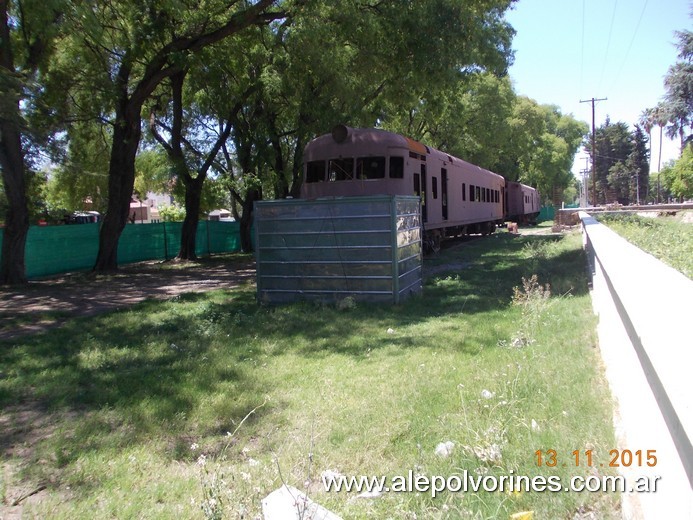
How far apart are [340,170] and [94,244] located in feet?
36.3

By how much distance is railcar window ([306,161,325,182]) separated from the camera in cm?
1391

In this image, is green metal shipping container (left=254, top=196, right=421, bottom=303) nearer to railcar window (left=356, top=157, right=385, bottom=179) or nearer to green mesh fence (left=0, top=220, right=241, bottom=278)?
railcar window (left=356, top=157, right=385, bottom=179)

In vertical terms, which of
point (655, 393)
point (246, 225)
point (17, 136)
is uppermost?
point (17, 136)

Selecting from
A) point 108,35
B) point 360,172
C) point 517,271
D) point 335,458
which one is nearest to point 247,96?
point 108,35

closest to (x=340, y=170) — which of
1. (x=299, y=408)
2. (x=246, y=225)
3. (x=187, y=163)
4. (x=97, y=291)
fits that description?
(x=97, y=291)

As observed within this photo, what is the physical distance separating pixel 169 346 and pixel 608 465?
5.39 metres

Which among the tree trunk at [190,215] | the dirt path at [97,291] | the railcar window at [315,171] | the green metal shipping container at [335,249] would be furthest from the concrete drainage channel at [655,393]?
the tree trunk at [190,215]

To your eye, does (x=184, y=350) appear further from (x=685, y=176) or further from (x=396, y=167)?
(x=685, y=176)

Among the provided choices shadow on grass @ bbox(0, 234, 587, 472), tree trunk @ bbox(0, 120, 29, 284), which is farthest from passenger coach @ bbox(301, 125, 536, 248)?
tree trunk @ bbox(0, 120, 29, 284)

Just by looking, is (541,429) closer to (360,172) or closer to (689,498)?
(689,498)

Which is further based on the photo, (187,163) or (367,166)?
Result: (187,163)

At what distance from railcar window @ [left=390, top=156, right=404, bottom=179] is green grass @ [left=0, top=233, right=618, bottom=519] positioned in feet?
19.3

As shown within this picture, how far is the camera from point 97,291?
12891mm

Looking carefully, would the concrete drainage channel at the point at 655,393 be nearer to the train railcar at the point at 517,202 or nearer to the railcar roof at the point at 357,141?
the railcar roof at the point at 357,141
